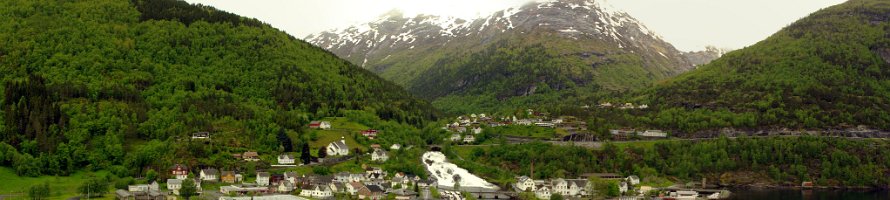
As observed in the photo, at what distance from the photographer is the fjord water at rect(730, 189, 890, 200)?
10912 cm

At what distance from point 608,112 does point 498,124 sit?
74.3 ft

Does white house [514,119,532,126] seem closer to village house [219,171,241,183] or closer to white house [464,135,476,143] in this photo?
white house [464,135,476,143]

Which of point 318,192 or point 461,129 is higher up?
point 461,129

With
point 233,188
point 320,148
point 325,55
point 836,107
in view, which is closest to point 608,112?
point 836,107

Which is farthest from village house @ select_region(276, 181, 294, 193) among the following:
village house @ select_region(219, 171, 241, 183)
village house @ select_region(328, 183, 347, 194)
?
village house @ select_region(219, 171, 241, 183)

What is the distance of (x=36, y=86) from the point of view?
113 meters

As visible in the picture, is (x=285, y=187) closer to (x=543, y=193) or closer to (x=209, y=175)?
(x=209, y=175)

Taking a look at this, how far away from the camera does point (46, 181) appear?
91000 mm

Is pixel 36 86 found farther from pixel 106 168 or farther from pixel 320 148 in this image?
pixel 320 148

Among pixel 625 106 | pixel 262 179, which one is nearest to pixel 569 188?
pixel 262 179

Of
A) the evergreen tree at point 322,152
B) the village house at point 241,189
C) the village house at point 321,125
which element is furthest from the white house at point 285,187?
the village house at point 321,125

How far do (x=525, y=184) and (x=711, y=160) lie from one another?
36.4 m

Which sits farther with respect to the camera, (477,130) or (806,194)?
(477,130)

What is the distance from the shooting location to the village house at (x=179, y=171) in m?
96.4
